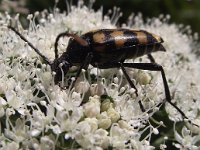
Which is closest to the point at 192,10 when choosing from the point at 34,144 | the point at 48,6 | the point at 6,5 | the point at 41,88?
the point at 48,6

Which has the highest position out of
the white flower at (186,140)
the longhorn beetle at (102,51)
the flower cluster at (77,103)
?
the longhorn beetle at (102,51)

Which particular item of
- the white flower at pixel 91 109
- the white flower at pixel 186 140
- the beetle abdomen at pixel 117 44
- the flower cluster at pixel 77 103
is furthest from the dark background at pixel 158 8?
the white flower at pixel 91 109

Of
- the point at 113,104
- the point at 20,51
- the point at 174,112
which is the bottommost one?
the point at 174,112

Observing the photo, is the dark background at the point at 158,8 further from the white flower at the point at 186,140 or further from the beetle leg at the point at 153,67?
the white flower at the point at 186,140

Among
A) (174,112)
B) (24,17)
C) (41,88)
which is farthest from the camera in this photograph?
(24,17)

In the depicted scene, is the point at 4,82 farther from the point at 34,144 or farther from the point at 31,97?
the point at 34,144

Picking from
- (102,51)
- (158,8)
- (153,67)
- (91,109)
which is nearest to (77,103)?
(91,109)

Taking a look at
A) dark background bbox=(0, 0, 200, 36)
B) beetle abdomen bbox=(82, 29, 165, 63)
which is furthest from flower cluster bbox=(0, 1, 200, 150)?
dark background bbox=(0, 0, 200, 36)

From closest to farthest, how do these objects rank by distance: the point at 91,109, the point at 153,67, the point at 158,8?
the point at 91,109
the point at 153,67
the point at 158,8

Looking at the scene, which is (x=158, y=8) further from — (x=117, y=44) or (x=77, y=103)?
(x=77, y=103)
